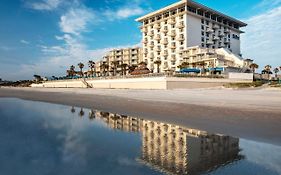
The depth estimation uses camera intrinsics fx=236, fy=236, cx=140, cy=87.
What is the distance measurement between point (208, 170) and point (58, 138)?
594cm

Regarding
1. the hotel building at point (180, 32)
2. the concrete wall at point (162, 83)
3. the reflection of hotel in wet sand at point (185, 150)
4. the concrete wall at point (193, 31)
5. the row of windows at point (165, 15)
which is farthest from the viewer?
the row of windows at point (165, 15)

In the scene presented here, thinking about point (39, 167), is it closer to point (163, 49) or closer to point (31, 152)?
point (31, 152)

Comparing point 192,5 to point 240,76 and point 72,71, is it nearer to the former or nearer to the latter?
point 240,76

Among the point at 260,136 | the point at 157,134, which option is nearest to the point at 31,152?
the point at 157,134

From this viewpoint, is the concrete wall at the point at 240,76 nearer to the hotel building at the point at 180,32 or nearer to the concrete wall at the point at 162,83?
the concrete wall at the point at 162,83

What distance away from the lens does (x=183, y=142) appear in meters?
8.04

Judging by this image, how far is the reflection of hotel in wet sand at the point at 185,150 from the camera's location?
5.65 m

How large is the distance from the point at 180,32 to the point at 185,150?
8753 centimetres

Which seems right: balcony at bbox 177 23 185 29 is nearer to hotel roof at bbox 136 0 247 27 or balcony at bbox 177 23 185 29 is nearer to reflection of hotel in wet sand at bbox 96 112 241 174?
hotel roof at bbox 136 0 247 27

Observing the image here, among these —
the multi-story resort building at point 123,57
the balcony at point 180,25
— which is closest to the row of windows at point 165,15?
the balcony at point 180,25

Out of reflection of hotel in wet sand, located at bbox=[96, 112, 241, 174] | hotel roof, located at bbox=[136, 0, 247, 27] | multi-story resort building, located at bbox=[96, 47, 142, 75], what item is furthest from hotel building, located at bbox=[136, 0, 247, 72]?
reflection of hotel in wet sand, located at bbox=[96, 112, 241, 174]

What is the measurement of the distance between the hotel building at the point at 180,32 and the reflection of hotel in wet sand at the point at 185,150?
79.6 m

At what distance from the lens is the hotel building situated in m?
88.6

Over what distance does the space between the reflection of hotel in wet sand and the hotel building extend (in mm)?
79630
